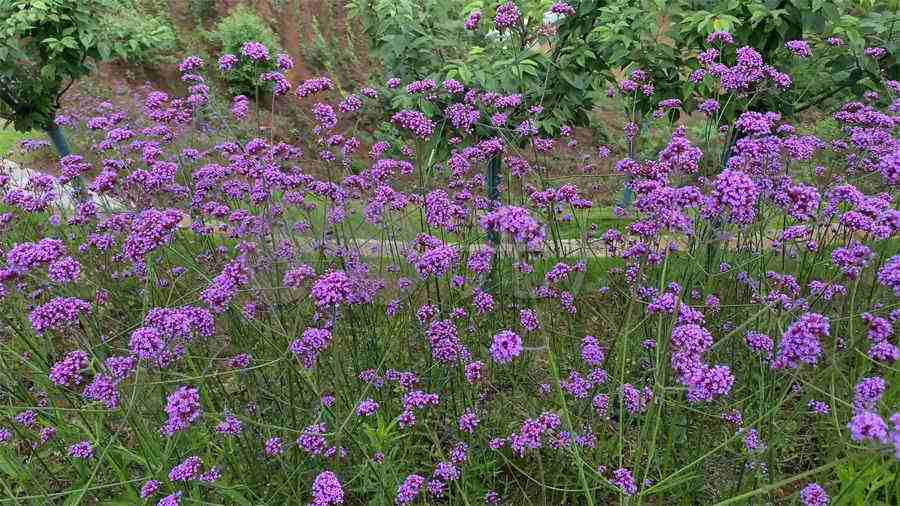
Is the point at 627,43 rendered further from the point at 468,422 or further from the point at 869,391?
the point at 468,422

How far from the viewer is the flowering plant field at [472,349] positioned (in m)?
2.17

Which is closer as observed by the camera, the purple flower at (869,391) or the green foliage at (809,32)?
the purple flower at (869,391)

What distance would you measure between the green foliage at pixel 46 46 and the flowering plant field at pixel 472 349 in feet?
3.90

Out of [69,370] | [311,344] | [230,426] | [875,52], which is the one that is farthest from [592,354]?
[875,52]

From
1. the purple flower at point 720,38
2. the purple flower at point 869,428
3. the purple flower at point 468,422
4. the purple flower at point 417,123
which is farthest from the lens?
the purple flower at point 720,38

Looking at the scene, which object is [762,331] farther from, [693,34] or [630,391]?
[693,34]

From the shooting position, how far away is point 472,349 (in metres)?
3.38

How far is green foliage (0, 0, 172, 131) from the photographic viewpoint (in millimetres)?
4355

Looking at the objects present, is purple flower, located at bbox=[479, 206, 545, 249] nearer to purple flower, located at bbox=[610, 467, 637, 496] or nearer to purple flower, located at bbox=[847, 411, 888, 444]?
purple flower, located at bbox=[610, 467, 637, 496]

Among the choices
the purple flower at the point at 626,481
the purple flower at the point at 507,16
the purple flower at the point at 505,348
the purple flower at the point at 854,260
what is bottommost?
the purple flower at the point at 626,481

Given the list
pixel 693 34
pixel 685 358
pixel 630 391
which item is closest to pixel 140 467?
pixel 630 391

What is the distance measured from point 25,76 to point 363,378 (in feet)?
13.4

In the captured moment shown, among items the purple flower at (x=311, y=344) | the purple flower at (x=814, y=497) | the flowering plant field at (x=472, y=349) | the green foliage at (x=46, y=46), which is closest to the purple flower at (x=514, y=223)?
the flowering plant field at (x=472, y=349)

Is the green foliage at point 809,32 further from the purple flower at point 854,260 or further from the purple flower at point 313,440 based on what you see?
the purple flower at point 313,440
